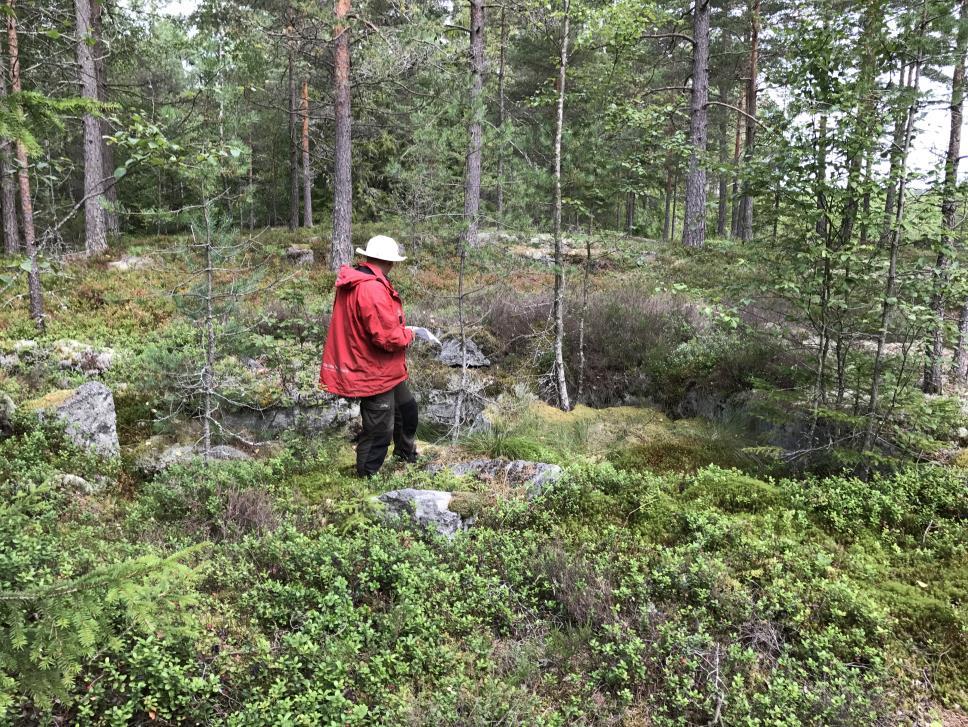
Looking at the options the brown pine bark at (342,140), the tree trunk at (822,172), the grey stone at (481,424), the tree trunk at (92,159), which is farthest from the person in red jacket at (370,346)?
the tree trunk at (92,159)

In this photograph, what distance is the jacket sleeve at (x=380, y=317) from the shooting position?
4996mm

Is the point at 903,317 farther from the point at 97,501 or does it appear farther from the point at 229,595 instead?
the point at 97,501

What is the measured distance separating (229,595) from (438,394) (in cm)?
431

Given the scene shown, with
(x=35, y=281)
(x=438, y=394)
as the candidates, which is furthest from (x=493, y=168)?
(x=35, y=281)

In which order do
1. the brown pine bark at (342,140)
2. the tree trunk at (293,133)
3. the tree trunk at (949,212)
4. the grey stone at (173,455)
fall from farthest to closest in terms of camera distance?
the tree trunk at (293,133)
the brown pine bark at (342,140)
the grey stone at (173,455)
the tree trunk at (949,212)

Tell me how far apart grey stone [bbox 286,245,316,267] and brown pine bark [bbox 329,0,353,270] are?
1.40 metres

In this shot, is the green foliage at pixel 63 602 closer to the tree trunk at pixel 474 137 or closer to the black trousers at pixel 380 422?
the black trousers at pixel 380 422

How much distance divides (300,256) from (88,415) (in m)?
11.5

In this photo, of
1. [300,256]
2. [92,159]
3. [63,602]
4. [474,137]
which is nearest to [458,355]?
[474,137]

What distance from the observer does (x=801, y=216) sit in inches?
200

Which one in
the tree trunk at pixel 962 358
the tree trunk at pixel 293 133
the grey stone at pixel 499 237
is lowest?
the tree trunk at pixel 962 358

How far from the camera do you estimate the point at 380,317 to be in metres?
5.03

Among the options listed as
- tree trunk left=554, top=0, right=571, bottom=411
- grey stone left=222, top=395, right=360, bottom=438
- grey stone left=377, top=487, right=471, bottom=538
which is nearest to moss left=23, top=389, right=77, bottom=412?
grey stone left=222, top=395, right=360, bottom=438

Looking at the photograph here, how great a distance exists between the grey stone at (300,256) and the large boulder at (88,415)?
10.6m
